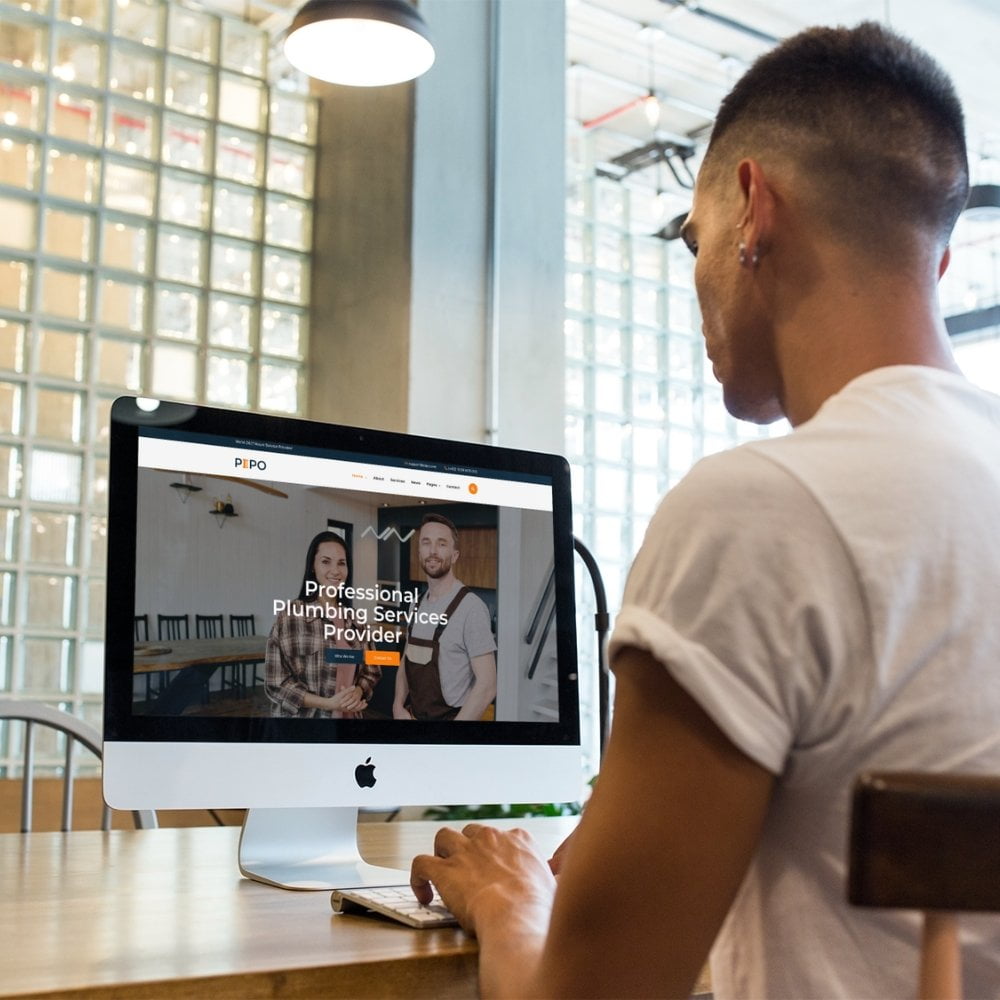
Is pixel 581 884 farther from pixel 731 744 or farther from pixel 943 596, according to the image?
pixel 943 596

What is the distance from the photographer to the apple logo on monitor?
1256 mm

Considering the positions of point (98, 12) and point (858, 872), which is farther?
point (98, 12)

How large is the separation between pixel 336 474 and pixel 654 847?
78 centimetres

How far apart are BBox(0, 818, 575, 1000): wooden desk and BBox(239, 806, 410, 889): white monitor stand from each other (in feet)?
0.12

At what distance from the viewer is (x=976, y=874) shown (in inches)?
19.1

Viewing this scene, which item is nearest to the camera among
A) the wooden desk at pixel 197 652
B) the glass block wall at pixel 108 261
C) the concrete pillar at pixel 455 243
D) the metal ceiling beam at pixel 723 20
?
the wooden desk at pixel 197 652

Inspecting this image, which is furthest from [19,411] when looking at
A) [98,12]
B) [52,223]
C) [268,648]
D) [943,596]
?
[943,596]

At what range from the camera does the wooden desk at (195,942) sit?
79 centimetres

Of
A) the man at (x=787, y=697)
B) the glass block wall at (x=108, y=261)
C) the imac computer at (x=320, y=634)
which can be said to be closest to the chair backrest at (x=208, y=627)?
the imac computer at (x=320, y=634)

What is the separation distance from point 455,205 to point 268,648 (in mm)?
2609

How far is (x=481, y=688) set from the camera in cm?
133

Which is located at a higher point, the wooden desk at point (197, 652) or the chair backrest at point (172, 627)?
the chair backrest at point (172, 627)

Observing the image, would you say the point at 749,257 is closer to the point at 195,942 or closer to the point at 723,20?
the point at 195,942

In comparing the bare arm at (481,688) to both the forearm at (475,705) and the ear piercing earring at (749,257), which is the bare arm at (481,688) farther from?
the ear piercing earring at (749,257)
